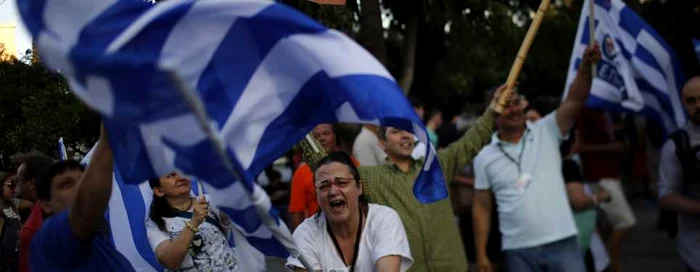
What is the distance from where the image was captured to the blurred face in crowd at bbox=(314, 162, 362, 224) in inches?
218

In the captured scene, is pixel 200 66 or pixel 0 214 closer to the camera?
pixel 200 66

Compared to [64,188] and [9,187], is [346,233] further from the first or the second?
[9,187]

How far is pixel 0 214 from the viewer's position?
6578mm

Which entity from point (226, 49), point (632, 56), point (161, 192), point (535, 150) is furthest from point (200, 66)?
point (632, 56)

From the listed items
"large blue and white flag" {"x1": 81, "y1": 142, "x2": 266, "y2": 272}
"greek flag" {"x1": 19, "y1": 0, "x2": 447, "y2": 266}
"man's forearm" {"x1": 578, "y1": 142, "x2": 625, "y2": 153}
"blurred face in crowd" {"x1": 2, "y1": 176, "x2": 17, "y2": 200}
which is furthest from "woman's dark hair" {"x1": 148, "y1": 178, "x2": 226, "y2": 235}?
"man's forearm" {"x1": 578, "y1": 142, "x2": 625, "y2": 153}

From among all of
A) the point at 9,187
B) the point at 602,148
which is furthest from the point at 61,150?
the point at 602,148

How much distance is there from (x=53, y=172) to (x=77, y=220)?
21.0 inches

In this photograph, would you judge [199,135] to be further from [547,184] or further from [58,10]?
[547,184]

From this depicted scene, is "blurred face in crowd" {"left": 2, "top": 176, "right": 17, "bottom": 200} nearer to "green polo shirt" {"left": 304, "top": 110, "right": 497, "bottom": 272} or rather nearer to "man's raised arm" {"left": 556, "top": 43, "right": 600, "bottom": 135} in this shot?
"green polo shirt" {"left": 304, "top": 110, "right": 497, "bottom": 272}

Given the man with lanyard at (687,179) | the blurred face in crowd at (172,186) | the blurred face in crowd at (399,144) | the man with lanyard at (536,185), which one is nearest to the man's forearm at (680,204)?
the man with lanyard at (687,179)

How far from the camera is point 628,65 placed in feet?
29.6

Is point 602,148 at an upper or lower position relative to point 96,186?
lower

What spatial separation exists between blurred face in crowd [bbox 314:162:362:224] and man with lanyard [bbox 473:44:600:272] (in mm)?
2351

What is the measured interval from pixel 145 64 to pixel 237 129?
41.5 inches
